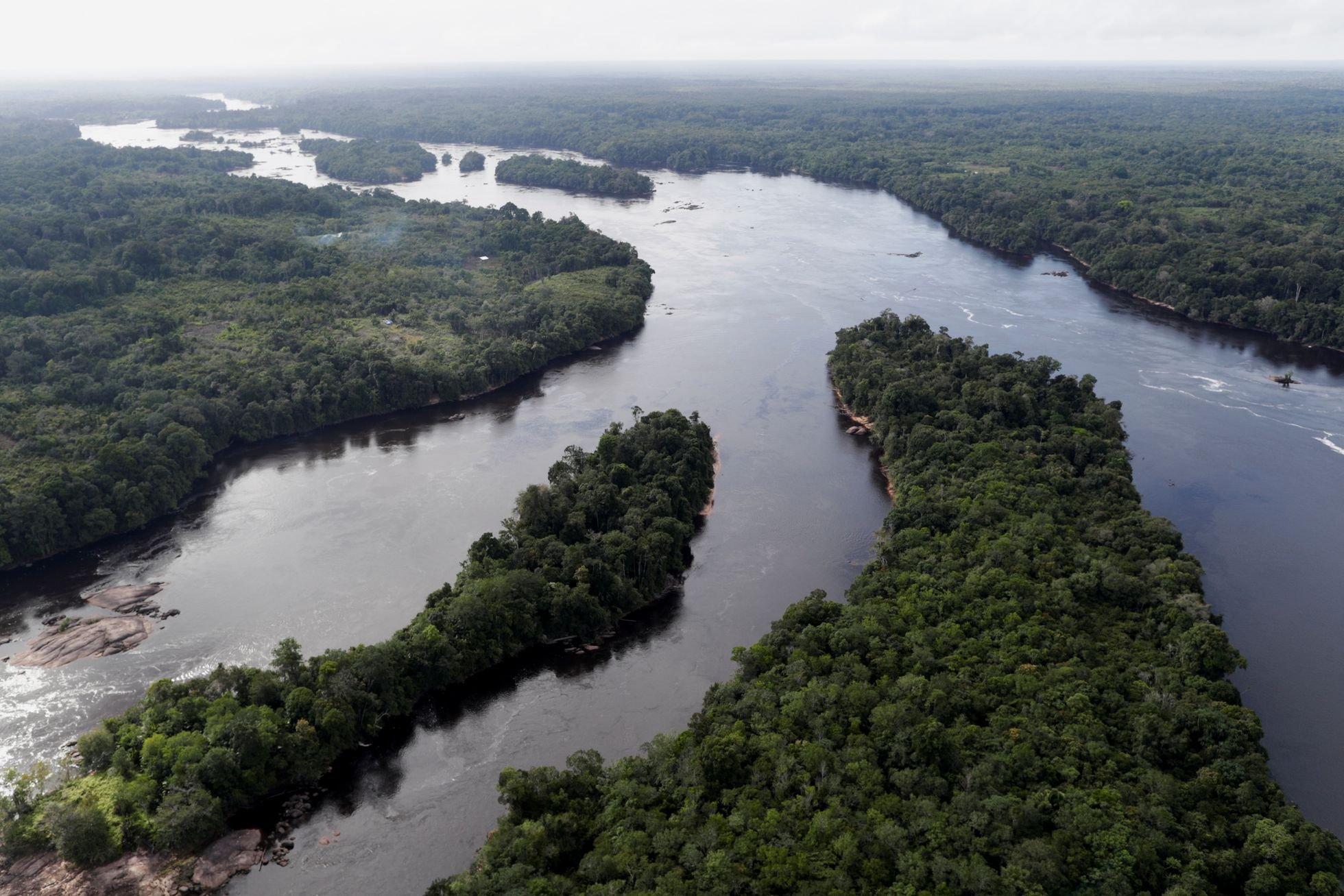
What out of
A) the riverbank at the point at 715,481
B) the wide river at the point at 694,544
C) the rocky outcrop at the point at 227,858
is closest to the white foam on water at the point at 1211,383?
the wide river at the point at 694,544

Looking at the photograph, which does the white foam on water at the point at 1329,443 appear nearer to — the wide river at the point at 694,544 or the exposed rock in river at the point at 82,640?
the wide river at the point at 694,544

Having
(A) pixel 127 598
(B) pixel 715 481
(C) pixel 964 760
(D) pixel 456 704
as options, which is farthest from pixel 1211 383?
(A) pixel 127 598

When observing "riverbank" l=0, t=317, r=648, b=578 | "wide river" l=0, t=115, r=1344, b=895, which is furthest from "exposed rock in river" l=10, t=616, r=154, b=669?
"riverbank" l=0, t=317, r=648, b=578

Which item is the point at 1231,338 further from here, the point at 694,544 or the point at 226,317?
the point at 226,317

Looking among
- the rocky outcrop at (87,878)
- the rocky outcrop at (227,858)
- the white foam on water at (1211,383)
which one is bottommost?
the rocky outcrop at (227,858)

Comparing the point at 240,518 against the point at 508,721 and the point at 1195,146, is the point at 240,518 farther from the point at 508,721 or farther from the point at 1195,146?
the point at 1195,146

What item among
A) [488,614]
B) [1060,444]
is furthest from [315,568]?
[1060,444]
